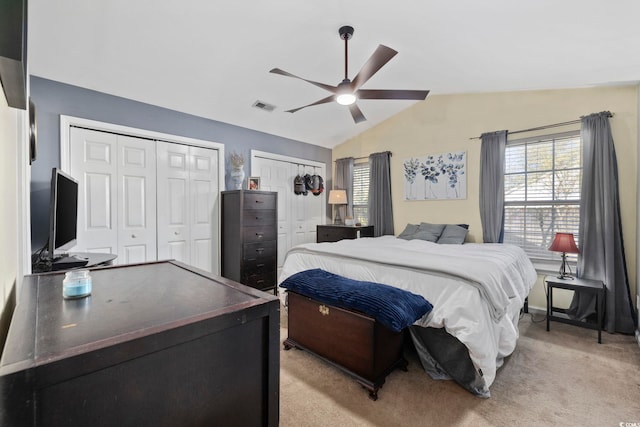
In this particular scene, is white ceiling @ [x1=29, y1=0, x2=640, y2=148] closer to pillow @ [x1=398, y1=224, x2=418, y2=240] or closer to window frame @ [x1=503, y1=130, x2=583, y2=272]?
window frame @ [x1=503, y1=130, x2=583, y2=272]

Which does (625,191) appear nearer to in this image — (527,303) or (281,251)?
(527,303)

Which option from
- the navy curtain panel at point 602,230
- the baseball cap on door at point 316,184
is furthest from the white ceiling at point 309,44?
the baseball cap on door at point 316,184

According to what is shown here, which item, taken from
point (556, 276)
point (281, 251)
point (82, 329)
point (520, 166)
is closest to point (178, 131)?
point (281, 251)

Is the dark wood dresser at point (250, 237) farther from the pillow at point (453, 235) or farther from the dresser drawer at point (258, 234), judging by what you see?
the pillow at point (453, 235)

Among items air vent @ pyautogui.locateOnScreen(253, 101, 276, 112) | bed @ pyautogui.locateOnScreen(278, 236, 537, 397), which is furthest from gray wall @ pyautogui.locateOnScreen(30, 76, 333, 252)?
bed @ pyautogui.locateOnScreen(278, 236, 537, 397)

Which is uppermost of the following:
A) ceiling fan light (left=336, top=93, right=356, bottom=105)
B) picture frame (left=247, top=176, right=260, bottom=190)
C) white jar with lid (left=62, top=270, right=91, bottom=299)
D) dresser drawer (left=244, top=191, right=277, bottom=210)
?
ceiling fan light (left=336, top=93, right=356, bottom=105)

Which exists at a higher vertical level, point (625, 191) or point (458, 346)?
point (625, 191)

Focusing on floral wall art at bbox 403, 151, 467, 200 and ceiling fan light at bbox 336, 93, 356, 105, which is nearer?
ceiling fan light at bbox 336, 93, 356, 105

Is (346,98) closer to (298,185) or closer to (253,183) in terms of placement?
(253,183)

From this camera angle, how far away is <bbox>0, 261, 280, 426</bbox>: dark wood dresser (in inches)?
18.5

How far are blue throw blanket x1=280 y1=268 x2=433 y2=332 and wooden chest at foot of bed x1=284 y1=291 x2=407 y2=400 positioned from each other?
6 cm

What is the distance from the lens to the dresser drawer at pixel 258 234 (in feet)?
12.5

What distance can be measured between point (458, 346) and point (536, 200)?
247cm

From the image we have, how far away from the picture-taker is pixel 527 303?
350cm
